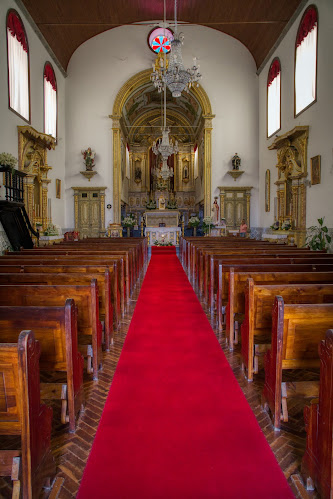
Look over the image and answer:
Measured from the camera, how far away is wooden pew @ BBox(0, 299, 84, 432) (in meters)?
2.28

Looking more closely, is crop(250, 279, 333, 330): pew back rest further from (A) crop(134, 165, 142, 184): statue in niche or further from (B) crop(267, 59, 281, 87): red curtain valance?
(A) crop(134, 165, 142, 184): statue in niche

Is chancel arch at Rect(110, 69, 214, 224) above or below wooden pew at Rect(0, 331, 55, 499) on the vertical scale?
above

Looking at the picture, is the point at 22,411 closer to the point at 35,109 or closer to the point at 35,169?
the point at 35,169

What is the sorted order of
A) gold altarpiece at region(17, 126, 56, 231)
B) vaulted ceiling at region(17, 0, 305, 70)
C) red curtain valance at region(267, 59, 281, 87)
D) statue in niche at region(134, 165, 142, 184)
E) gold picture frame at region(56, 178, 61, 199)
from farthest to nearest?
1. statue in niche at region(134, 165, 142, 184)
2. gold picture frame at region(56, 178, 61, 199)
3. red curtain valance at region(267, 59, 281, 87)
4. vaulted ceiling at region(17, 0, 305, 70)
5. gold altarpiece at region(17, 126, 56, 231)

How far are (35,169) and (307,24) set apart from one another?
36.2ft

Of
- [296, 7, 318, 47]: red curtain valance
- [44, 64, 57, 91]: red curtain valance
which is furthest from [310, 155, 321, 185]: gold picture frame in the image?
[44, 64, 57, 91]: red curtain valance

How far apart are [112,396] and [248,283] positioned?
149cm

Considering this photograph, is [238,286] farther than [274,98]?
No

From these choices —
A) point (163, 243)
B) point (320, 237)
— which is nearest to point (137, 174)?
point (163, 243)

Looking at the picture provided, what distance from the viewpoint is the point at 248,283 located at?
117 inches

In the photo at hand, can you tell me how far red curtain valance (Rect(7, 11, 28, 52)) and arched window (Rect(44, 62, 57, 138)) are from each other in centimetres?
257

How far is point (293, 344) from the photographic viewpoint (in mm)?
2473

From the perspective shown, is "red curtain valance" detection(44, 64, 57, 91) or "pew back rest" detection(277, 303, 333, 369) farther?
"red curtain valance" detection(44, 64, 57, 91)

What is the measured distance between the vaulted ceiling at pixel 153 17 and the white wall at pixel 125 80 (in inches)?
26.5
